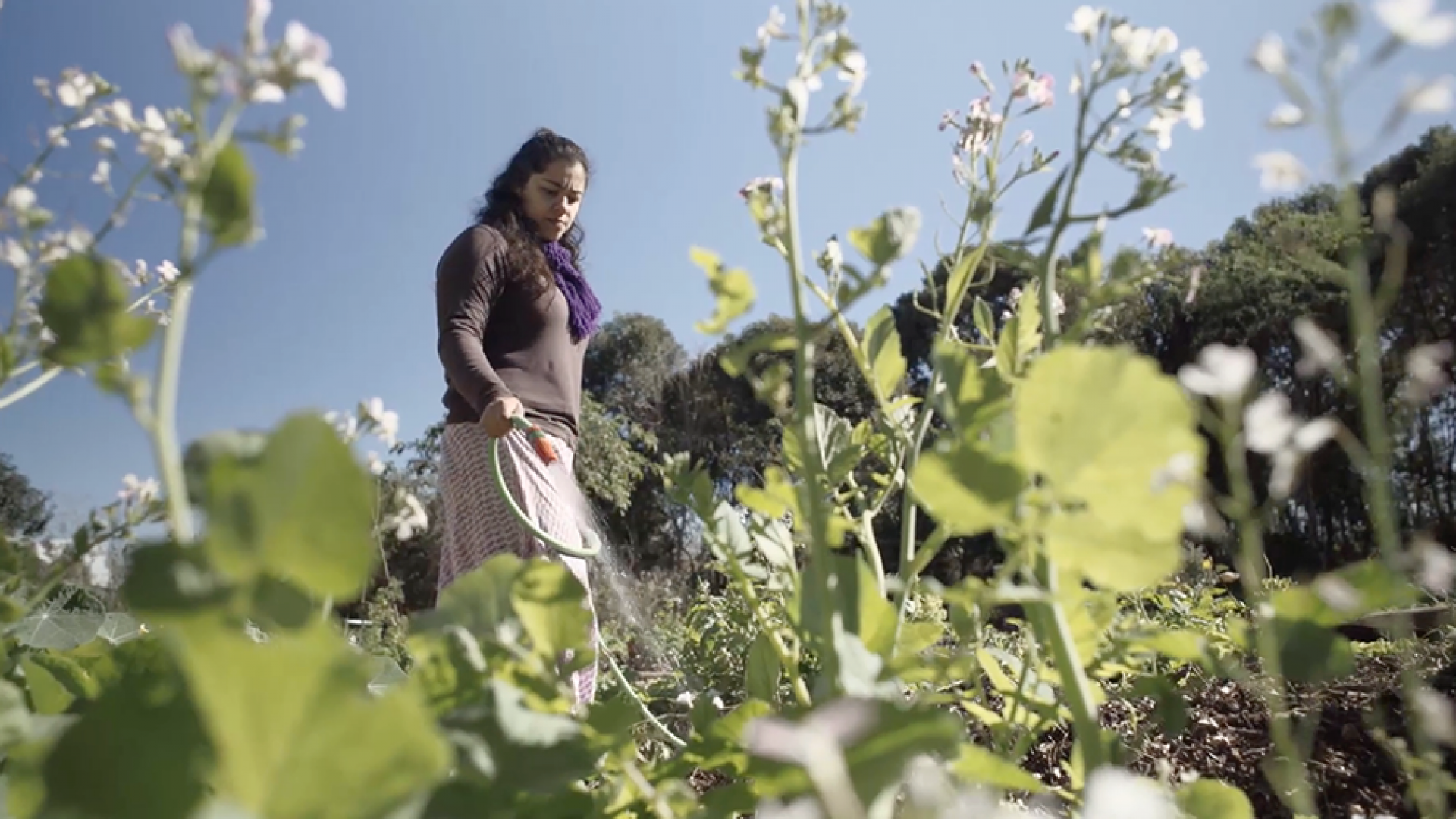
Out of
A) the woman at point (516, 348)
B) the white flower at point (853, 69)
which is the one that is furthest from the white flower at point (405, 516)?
the woman at point (516, 348)

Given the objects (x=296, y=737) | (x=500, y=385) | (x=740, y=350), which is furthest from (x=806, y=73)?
(x=500, y=385)

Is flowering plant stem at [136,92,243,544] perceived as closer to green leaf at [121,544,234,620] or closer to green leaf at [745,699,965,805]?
green leaf at [121,544,234,620]

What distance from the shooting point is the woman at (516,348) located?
2.13 m

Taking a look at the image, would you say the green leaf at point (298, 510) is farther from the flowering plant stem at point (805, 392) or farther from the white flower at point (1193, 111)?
the white flower at point (1193, 111)

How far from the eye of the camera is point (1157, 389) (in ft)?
0.83

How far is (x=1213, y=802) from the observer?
398mm

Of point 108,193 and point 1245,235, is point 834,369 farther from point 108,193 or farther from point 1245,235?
point 108,193

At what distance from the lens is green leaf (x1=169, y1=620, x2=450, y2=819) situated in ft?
0.58

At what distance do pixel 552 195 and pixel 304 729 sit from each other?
8.25 feet

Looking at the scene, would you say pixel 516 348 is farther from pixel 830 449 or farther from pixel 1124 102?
pixel 1124 102

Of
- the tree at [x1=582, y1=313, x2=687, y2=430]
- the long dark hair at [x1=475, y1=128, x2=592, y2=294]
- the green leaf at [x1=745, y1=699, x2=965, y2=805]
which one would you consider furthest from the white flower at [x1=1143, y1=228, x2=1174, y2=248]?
the tree at [x1=582, y1=313, x2=687, y2=430]

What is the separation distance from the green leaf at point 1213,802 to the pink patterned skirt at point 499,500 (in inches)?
68.2

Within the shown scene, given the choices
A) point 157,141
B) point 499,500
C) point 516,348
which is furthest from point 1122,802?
point 516,348

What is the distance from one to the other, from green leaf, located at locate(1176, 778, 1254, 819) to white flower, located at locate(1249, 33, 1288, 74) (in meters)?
0.29
